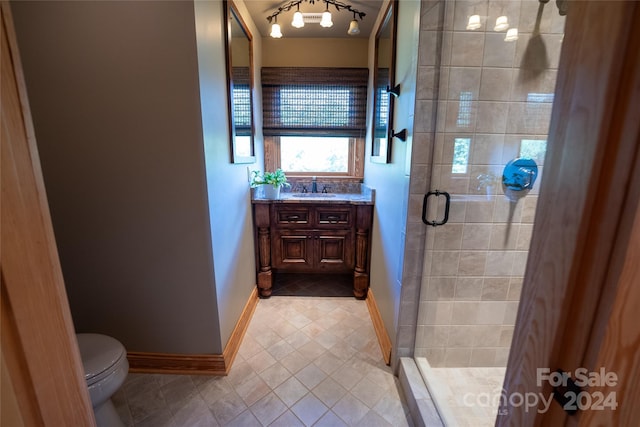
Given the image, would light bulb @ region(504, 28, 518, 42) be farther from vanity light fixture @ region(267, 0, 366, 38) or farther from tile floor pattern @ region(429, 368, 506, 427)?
tile floor pattern @ region(429, 368, 506, 427)

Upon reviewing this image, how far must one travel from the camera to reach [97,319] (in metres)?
1.61

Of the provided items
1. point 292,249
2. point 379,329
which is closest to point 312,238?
point 292,249

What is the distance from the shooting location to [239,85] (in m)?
2.06

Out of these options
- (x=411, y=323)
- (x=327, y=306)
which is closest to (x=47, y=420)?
(x=411, y=323)

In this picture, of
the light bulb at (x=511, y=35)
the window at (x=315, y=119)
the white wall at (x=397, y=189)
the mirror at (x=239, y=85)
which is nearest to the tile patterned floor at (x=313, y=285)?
the white wall at (x=397, y=189)

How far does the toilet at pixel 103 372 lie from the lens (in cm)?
110

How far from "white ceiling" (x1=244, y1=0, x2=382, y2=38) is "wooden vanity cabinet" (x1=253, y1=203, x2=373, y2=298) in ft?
5.02

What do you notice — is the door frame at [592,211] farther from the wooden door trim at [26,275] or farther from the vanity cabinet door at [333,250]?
the vanity cabinet door at [333,250]

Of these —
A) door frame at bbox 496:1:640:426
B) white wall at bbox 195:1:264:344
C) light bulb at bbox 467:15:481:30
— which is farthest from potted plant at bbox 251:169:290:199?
door frame at bbox 496:1:640:426

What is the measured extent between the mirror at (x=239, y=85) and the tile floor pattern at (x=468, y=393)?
1801mm

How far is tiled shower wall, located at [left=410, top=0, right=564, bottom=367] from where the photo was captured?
1.30 meters

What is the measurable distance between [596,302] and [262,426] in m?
1.47

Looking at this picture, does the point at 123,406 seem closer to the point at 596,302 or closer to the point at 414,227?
the point at 414,227

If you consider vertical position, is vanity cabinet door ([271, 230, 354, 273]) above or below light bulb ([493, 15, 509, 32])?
below
